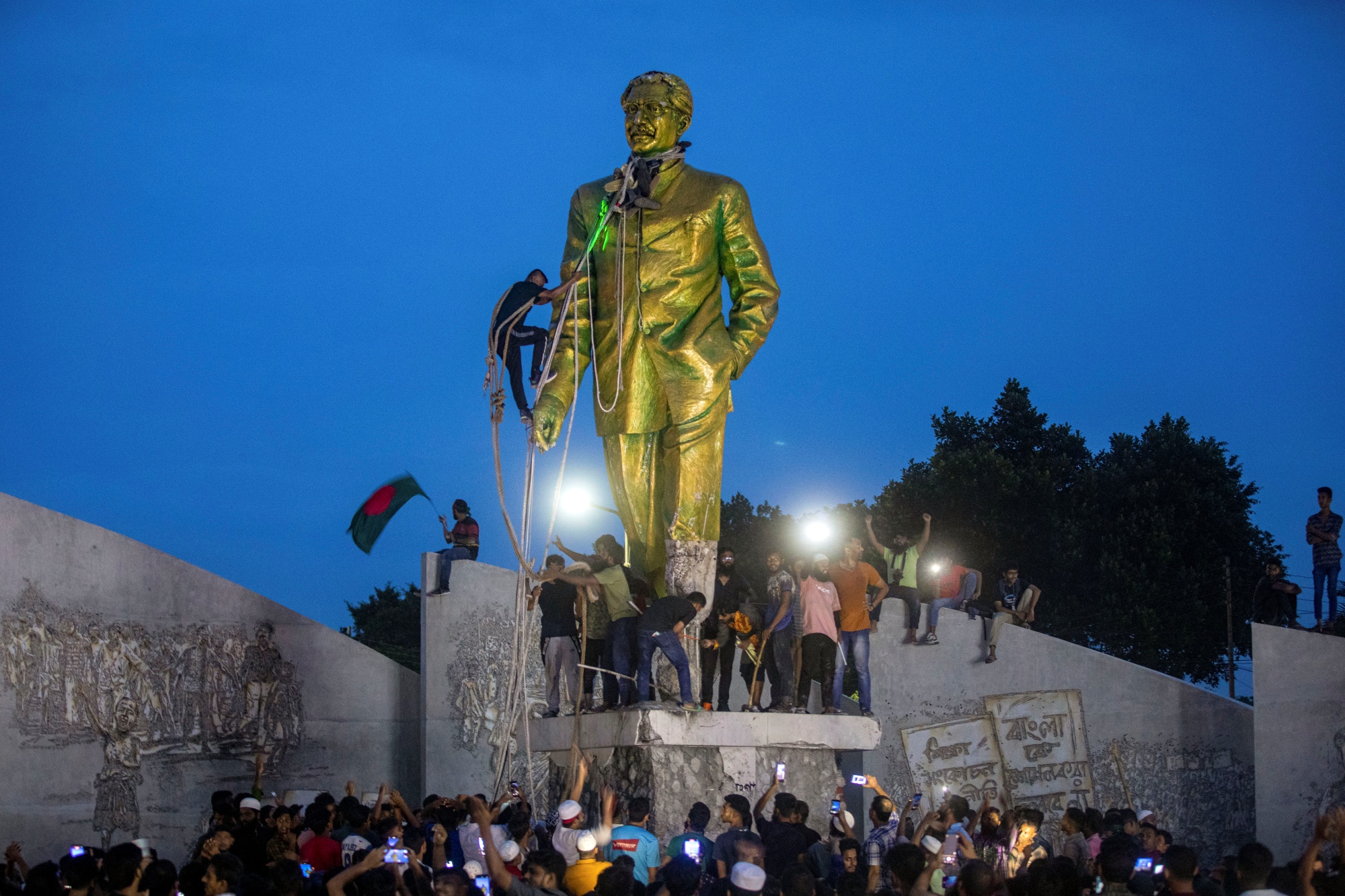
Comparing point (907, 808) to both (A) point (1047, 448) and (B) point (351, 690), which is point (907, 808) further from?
(A) point (1047, 448)

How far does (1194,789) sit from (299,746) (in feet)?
28.3

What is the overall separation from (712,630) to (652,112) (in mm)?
3496

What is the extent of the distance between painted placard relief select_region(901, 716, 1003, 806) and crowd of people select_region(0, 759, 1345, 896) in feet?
16.7

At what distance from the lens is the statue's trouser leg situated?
8.32m

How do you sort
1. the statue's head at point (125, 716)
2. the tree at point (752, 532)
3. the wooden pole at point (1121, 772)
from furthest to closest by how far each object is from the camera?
1. the tree at point (752, 532)
2. the wooden pole at point (1121, 772)
3. the statue's head at point (125, 716)

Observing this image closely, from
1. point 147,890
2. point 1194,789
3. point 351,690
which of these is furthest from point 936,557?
point 147,890

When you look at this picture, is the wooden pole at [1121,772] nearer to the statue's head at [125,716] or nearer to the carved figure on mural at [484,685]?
the carved figure on mural at [484,685]

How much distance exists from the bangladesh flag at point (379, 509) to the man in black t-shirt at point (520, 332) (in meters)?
6.83

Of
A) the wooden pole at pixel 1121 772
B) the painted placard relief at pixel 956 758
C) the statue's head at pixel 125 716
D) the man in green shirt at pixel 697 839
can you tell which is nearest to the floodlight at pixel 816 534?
the painted placard relief at pixel 956 758

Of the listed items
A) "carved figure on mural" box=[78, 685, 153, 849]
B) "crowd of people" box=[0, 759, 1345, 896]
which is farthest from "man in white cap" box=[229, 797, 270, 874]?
"carved figure on mural" box=[78, 685, 153, 849]

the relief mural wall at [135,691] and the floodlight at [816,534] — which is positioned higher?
the floodlight at [816,534]

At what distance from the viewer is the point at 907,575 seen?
14836 millimetres

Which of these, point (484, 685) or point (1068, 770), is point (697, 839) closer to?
point (484, 685)

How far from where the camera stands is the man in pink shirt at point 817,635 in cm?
1024
